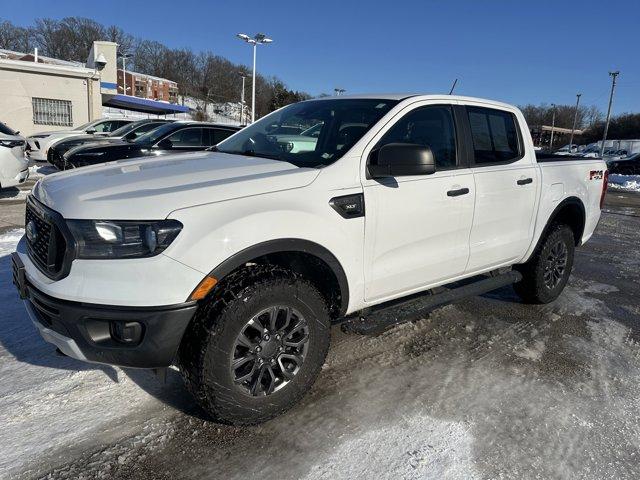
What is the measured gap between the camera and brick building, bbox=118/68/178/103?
74.1 metres

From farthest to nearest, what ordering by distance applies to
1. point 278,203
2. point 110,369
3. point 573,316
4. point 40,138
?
point 40,138 < point 573,316 < point 110,369 < point 278,203

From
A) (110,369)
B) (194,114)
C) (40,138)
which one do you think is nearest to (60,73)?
(40,138)

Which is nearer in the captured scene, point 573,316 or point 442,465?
point 442,465

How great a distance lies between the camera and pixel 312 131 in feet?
12.0

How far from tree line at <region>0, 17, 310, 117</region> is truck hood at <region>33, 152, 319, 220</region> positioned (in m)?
75.1

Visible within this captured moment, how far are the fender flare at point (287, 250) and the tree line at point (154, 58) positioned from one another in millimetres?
75467

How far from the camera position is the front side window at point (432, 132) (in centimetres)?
333

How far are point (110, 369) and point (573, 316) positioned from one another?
4.06m

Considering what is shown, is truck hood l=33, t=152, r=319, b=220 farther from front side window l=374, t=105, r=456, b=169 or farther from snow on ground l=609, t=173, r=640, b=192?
snow on ground l=609, t=173, r=640, b=192

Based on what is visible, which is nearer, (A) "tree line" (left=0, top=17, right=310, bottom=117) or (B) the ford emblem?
(B) the ford emblem

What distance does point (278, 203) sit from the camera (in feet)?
8.48

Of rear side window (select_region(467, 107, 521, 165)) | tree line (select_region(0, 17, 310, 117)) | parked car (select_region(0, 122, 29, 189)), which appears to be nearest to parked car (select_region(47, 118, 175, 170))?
parked car (select_region(0, 122, 29, 189))

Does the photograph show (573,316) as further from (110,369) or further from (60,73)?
(60,73)

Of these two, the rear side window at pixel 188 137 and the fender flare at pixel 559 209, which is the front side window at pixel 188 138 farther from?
the fender flare at pixel 559 209
